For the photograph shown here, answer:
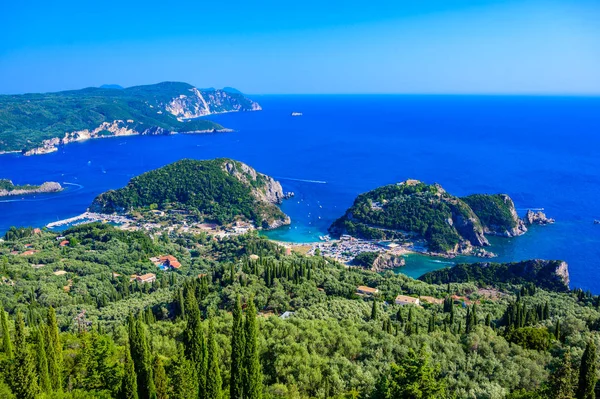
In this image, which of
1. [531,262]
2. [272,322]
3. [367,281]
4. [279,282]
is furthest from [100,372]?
[531,262]

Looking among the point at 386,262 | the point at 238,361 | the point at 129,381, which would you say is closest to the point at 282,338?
the point at 238,361

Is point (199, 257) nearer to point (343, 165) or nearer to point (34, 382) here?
point (34, 382)

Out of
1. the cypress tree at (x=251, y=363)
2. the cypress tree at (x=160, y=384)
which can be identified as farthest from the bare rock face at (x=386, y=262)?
the cypress tree at (x=251, y=363)

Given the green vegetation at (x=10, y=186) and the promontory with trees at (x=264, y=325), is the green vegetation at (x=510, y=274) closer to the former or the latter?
the promontory with trees at (x=264, y=325)

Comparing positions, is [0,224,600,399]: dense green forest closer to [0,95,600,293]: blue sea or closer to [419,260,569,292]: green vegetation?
[419,260,569,292]: green vegetation

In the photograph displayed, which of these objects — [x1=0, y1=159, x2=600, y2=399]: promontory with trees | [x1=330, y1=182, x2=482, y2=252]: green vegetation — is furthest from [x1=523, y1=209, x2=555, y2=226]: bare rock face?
[x1=330, y1=182, x2=482, y2=252]: green vegetation

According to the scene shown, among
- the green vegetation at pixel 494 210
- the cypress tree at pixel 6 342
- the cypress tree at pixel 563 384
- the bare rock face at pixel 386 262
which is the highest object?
the cypress tree at pixel 563 384
